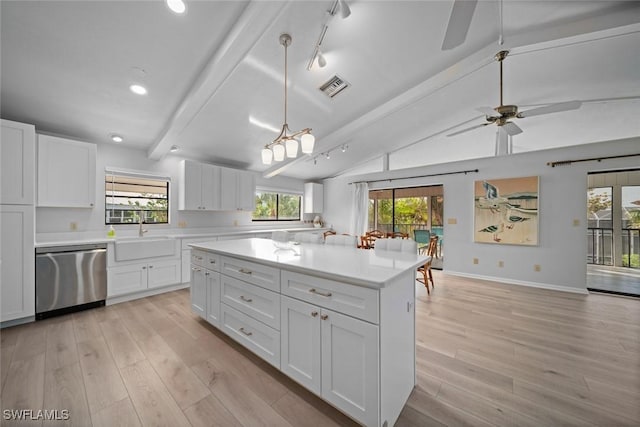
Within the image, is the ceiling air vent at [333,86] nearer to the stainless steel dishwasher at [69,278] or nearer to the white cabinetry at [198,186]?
the white cabinetry at [198,186]

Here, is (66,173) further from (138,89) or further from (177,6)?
(177,6)

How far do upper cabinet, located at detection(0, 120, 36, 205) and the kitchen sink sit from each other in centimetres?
99

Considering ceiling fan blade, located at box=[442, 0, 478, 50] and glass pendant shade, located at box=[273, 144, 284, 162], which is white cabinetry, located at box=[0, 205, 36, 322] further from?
ceiling fan blade, located at box=[442, 0, 478, 50]

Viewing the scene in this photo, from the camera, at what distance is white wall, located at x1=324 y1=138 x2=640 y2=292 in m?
3.63

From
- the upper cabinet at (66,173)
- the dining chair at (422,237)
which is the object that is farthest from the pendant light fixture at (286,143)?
the dining chair at (422,237)

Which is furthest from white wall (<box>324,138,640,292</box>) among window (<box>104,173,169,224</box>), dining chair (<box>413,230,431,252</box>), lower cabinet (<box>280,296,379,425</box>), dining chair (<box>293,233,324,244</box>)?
A: window (<box>104,173,169,224</box>)

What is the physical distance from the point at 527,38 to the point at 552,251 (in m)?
3.42

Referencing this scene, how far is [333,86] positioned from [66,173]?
12.0ft

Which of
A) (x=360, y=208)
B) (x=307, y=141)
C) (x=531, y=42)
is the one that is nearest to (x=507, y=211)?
(x=531, y=42)

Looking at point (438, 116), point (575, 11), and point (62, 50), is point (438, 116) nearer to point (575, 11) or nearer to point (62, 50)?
point (575, 11)

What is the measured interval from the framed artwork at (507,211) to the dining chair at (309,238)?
136 inches

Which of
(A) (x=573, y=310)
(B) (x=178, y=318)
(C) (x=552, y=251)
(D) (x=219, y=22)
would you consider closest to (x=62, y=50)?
(D) (x=219, y=22)

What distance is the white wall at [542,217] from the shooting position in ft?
11.9

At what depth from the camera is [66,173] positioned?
295 centimetres
